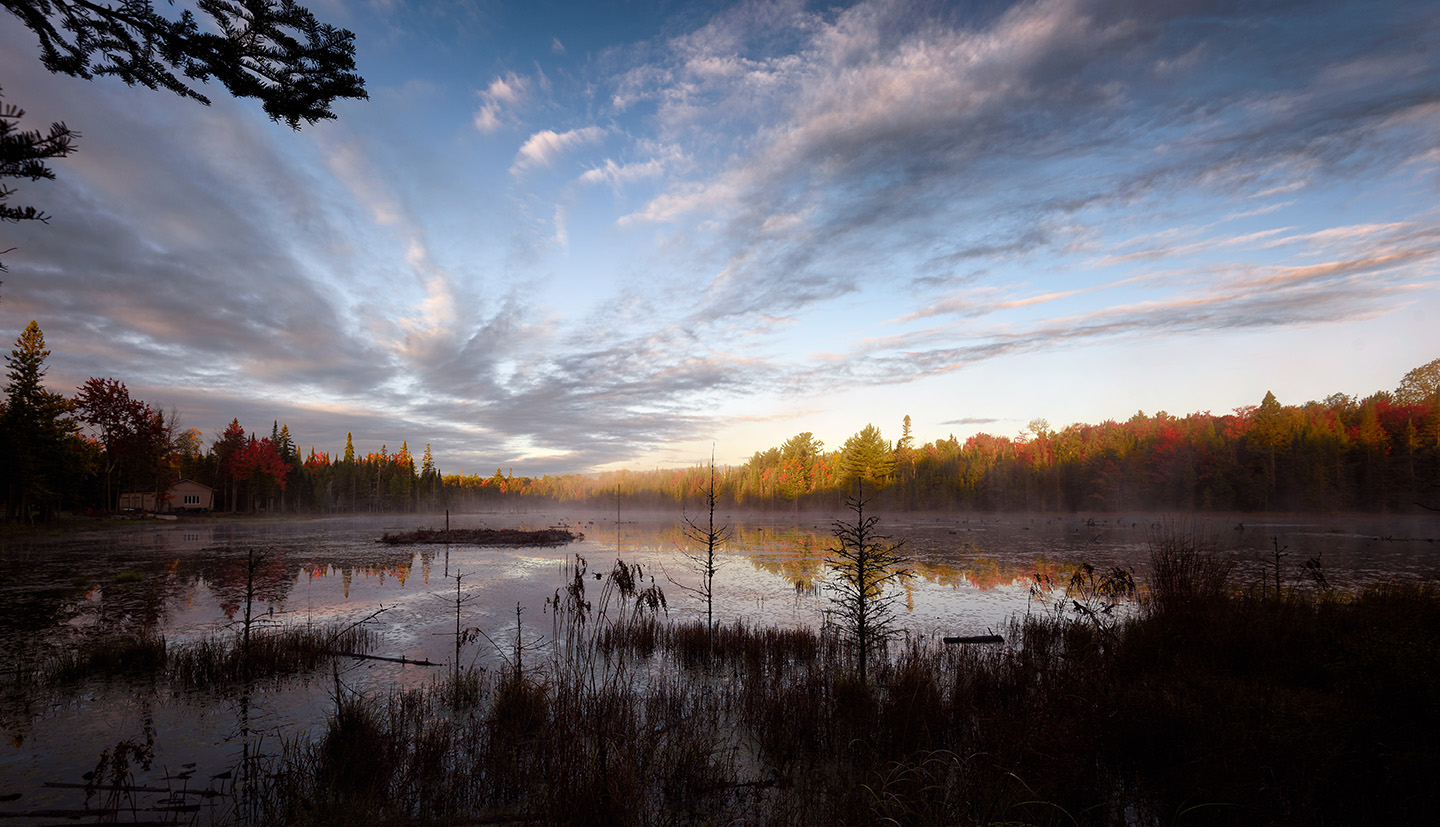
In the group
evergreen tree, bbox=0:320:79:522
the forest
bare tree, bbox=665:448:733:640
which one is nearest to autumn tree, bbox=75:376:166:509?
the forest

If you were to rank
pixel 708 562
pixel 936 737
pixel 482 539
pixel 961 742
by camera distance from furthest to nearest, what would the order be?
pixel 482 539 < pixel 708 562 < pixel 936 737 < pixel 961 742

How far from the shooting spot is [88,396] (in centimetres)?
5488


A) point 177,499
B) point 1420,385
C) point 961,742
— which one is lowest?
point 177,499

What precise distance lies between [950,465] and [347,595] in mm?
103670

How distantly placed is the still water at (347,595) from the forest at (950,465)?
44.1ft

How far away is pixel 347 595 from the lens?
19.9 m

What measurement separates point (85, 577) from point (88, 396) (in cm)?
5138

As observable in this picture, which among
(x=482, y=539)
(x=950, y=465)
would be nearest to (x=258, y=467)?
(x=482, y=539)

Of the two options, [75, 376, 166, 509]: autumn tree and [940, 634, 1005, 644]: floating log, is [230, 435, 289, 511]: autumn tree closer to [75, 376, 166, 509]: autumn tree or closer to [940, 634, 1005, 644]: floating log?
[75, 376, 166, 509]: autumn tree

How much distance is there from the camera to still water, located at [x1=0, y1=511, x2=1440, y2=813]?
25.5 ft

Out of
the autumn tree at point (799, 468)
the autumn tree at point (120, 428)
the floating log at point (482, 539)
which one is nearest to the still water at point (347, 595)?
the floating log at point (482, 539)

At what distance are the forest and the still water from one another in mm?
13438

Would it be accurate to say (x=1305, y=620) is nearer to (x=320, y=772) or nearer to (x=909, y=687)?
(x=909, y=687)

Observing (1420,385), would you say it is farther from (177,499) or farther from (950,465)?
(177,499)
